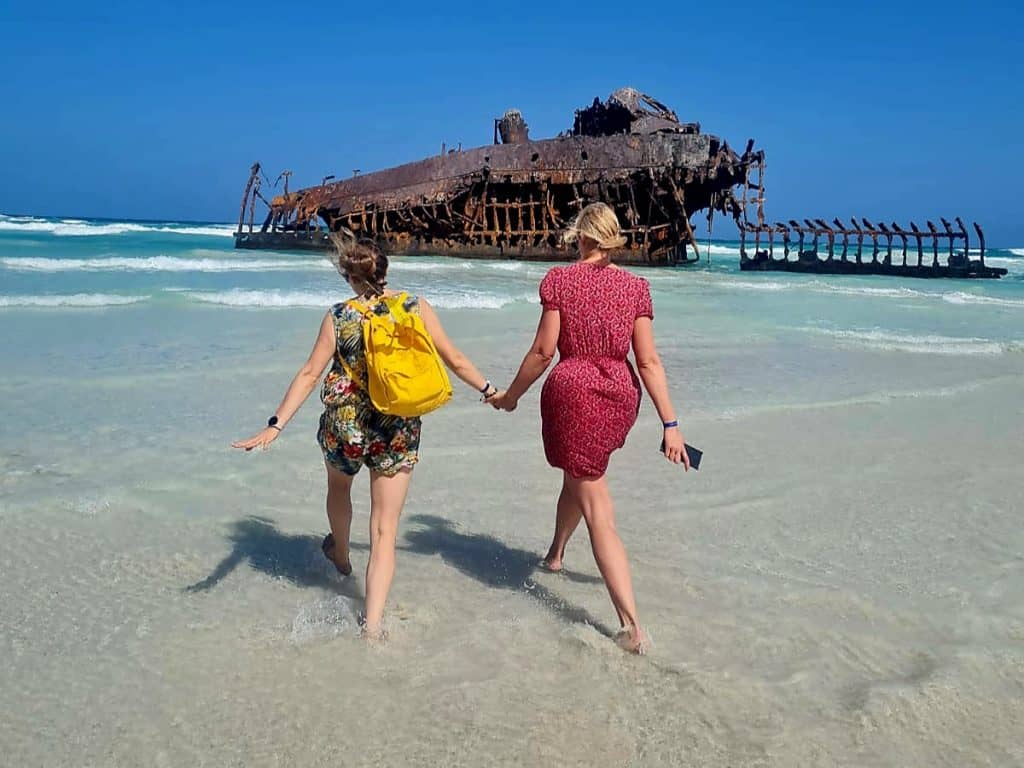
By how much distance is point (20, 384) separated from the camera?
6223mm

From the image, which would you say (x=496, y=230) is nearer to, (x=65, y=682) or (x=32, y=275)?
(x=32, y=275)

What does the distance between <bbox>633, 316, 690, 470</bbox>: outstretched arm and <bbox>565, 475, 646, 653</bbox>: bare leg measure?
0.26 m

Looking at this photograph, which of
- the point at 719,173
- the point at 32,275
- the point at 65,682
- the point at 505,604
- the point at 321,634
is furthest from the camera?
the point at 719,173

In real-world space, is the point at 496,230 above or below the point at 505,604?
above

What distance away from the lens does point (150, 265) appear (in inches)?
816

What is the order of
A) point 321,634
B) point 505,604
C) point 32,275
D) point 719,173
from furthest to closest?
point 719,173 → point 32,275 → point 505,604 → point 321,634

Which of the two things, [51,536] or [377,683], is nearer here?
[377,683]

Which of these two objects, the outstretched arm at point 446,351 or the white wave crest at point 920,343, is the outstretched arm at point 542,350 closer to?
the outstretched arm at point 446,351

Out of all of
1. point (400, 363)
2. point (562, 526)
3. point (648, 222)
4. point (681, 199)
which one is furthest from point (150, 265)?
point (400, 363)

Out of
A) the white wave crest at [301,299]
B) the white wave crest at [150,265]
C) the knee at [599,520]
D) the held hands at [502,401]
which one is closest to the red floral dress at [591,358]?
the knee at [599,520]

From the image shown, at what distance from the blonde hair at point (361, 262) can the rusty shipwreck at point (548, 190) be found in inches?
921

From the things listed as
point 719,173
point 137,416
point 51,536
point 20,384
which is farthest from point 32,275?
point 719,173

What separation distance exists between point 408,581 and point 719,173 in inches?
1007

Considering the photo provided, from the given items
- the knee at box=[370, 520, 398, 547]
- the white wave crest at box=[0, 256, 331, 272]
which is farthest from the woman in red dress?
the white wave crest at box=[0, 256, 331, 272]
